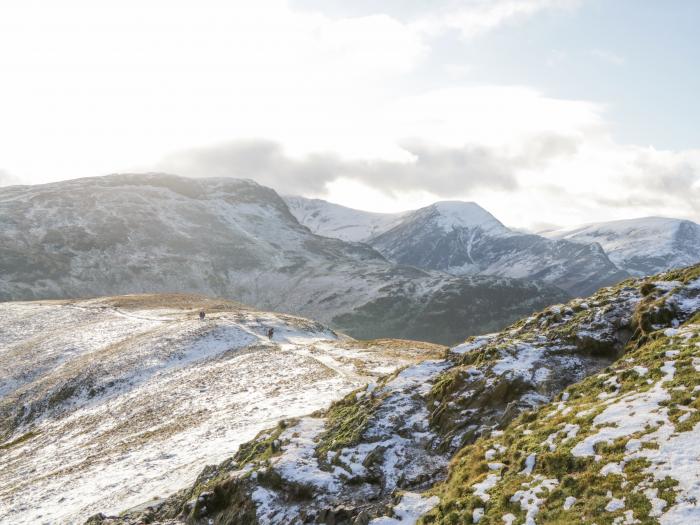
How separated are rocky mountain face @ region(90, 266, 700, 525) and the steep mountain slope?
279 inches

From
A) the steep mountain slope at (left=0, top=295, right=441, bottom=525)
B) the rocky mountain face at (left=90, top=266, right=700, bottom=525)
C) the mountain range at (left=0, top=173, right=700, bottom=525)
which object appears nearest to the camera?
the rocky mountain face at (left=90, top=266, right=700, bottom=525)

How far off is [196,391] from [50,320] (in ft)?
173

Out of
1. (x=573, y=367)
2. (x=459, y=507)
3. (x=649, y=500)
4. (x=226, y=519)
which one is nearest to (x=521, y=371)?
(x=573, y=367)

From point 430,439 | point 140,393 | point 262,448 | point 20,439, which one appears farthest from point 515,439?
point 20,439

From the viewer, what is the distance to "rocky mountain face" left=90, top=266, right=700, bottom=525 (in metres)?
14.3

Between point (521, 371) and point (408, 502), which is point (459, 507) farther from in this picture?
point (521, 371)

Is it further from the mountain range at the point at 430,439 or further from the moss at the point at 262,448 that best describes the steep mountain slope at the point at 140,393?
the moss at the point at 262,448

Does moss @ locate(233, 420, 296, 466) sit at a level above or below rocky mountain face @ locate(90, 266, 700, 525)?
below

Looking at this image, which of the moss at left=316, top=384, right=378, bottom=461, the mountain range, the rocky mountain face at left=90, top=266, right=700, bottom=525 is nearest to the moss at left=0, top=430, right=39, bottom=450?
the mountain range

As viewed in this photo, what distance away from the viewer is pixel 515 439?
1859cm

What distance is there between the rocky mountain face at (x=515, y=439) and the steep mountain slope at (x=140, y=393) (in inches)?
279

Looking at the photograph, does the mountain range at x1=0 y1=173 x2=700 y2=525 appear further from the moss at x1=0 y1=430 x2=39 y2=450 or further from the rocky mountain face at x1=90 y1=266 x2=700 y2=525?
the moss at x1=0 y1=430 x2=39 y2=450

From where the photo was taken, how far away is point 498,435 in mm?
19969

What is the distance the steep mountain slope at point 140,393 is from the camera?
A: 3216cm
